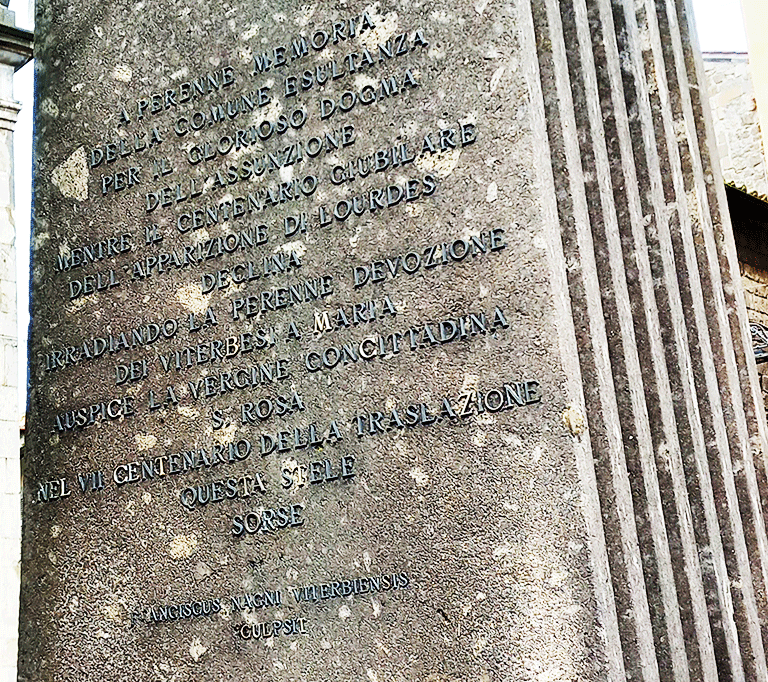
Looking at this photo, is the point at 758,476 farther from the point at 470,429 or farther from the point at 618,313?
the point at 470,429

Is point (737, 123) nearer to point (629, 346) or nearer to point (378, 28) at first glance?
point (378, 28)

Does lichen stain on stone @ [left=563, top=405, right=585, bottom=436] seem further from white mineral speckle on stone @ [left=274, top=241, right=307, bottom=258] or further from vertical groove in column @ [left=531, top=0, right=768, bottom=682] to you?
white mineral speckle on stone @ [left=274, top=241, right=307, bottom=258]

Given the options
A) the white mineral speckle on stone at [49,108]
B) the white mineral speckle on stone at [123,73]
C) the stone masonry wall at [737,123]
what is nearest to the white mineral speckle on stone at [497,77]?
the white mineral speckle on stone at [123,73]

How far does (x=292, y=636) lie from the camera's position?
157 inches

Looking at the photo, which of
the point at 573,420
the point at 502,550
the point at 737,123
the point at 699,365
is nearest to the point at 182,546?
the point at 502,550

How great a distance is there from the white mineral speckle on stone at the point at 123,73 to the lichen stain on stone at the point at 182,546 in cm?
178

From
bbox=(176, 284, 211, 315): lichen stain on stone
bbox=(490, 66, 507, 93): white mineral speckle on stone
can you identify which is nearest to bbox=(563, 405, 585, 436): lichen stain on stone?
bbox=(490, 66, 507, 93): white mineral speckle on stone

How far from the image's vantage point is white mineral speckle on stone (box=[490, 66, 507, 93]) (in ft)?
13.1

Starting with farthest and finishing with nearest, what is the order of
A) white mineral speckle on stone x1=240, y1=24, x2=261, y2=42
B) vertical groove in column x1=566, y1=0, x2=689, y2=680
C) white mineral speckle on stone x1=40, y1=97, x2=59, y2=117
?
white mineral speckle on stone x1=40, y1=97, x2=59, y2=117, white mineral speckle on stone x1=240, y1=24, x2=261, y2=42, vertical groove in column x1=566, y1=0, x2=689, y2=680

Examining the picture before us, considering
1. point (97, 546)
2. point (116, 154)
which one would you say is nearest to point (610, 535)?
point (97, 546)

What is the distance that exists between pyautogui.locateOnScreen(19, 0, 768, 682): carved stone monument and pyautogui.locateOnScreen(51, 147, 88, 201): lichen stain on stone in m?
0.01

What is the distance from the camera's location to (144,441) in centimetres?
449

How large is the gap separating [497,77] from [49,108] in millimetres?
2018

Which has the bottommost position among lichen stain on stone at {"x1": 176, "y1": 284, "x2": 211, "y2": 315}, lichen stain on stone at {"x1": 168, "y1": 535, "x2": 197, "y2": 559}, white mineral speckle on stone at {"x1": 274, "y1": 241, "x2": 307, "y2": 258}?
lichen stain on stone at {"x1": 168, "y1": 535, "x2": 197, "y2": 559}
